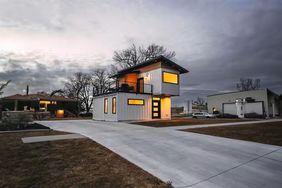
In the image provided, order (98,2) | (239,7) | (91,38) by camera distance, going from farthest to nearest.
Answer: (91,38), (239,7), (98,2)

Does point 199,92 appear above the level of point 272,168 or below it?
above

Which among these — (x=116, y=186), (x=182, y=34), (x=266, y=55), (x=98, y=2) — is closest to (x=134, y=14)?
(x=98, y=2)

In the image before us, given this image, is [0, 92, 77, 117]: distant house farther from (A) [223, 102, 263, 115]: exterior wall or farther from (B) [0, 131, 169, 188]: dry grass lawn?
(A) [223, 102, 263, 115]: exterior wall

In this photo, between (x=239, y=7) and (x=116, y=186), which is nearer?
(x=116, y=186)

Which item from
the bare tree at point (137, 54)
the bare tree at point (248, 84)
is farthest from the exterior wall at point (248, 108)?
the bare tree at point (248, 84)

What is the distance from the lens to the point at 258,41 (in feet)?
59.3

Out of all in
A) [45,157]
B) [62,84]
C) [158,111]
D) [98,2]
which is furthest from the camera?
[62,84]

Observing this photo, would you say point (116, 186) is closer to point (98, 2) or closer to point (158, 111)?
point (98, 2)

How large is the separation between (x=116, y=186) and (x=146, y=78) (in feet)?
55.0

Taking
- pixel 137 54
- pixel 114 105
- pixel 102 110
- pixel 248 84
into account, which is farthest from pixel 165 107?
pixel 248 84

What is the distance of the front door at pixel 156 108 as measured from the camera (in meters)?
18.9

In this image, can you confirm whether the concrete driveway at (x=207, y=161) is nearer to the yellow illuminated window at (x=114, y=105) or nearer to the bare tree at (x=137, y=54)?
the yellow illuminated window at (x=114, y=105)

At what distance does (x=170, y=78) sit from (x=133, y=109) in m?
5.58

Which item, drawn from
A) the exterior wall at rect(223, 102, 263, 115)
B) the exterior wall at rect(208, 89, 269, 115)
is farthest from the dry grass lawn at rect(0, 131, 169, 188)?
the exterior wall at rect(208, 89, 269, 115)
